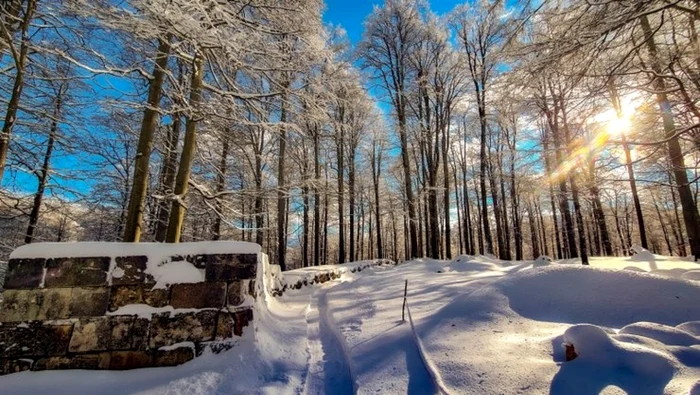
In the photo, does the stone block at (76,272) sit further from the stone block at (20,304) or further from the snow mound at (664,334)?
the snow mound at (664,334)

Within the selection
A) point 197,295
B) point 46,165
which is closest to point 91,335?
point 197,295

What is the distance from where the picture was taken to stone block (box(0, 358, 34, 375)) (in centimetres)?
208

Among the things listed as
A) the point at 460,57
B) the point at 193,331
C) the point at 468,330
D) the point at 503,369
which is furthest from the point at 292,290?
the point at 460,57

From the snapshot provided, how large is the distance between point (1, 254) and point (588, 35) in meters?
11.5

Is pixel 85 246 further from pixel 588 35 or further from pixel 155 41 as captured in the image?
pixel 588 35

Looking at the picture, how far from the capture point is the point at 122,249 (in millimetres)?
2434

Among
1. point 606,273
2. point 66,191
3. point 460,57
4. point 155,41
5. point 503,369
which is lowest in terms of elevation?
point 503,369

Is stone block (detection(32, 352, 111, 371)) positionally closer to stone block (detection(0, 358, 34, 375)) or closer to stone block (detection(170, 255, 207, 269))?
stone block (detection(0, 358, 34, 375))

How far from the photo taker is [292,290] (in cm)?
616

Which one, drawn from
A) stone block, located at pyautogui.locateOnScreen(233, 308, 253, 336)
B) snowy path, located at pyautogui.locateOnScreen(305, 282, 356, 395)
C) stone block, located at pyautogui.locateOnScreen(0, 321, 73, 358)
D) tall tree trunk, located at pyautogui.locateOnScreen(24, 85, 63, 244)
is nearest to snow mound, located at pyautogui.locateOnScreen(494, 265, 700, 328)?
snowy path, located at pyautogui.locateOnScreen(305, 282, 356, 395)

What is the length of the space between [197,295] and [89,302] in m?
0.75

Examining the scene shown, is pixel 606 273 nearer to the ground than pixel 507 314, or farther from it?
farther from it

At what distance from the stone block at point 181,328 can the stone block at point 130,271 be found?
0.32 meters

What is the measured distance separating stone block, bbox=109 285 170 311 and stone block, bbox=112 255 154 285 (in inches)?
1.6
